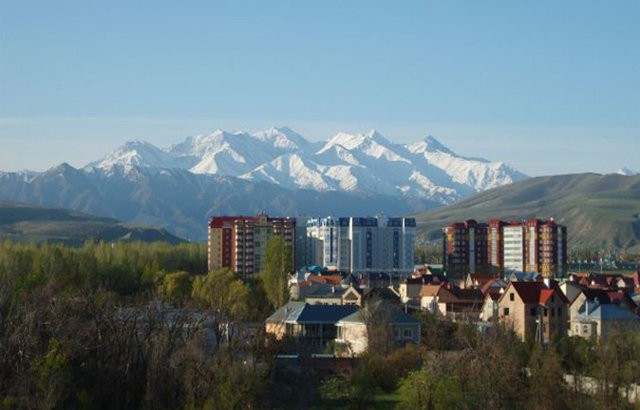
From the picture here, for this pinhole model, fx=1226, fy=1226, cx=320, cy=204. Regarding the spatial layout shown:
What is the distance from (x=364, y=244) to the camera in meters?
102

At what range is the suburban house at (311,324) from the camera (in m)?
47.6

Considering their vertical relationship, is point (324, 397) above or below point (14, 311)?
below

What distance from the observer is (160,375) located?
29.2 metres

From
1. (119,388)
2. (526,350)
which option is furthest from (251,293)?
(119,388)

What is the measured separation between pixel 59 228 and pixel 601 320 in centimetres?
13081

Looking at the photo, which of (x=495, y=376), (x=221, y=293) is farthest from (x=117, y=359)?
(x=221, y=293)

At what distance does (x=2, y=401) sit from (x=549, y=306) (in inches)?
997

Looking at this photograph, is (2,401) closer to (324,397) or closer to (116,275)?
(324,397)

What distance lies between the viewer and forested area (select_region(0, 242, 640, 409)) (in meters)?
28.4

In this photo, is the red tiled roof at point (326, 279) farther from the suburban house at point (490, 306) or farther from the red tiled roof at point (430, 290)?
the suburban house at point (490, 306)

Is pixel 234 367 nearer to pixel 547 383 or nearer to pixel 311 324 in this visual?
pixel 547 383

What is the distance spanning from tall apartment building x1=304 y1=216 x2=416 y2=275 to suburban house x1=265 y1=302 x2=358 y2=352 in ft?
170

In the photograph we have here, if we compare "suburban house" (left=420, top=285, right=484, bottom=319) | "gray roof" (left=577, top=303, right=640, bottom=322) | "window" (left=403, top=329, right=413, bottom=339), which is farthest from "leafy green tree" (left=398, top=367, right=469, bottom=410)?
"suburban house" (left=420, top=285, right=484, bottom=319)

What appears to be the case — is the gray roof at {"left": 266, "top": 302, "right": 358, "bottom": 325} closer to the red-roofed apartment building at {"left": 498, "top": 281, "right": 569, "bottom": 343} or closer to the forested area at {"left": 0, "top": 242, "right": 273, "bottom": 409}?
the red-roofed apartment building at {"left": 498, "top": 281, "right": 569, "bottom": 343}
